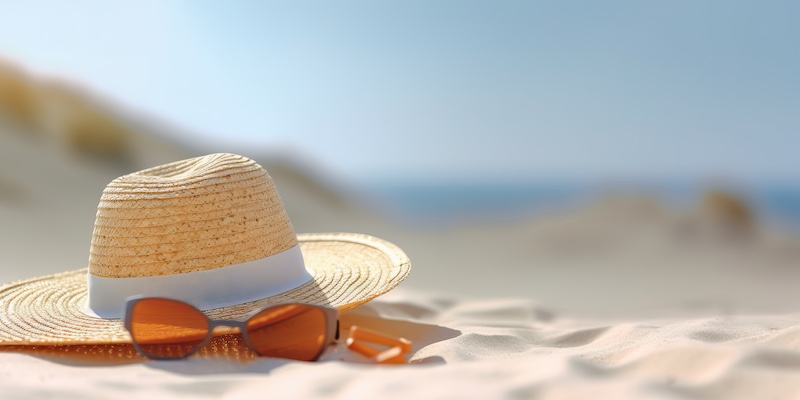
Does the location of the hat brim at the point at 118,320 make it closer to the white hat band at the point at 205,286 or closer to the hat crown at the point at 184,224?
the white hat band at the point at 205,286

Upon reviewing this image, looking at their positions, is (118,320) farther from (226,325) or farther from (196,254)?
(226,325)

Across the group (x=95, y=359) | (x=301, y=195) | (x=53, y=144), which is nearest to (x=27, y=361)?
(x=95, y=359)

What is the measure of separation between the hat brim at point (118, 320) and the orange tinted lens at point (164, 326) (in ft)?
0.27

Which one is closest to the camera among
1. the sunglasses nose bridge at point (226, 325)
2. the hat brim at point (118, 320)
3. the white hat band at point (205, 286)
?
the sunglasses nose bridge at point (226, 325)

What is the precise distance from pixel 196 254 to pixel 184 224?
0.10 meters

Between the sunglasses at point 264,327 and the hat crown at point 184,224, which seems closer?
the sunglasses at point 264,327

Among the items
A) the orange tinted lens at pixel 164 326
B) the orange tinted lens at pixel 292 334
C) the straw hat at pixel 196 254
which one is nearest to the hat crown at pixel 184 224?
the straw hat at pixel 196 254

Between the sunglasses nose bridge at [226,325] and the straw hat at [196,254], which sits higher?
the straw hat at [196,254]

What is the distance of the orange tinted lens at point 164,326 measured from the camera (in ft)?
6.27

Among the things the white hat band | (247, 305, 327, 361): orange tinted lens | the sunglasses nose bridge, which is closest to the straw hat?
the white hat band

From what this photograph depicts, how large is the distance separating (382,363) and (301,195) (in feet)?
25.2

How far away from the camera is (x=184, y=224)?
221 cm

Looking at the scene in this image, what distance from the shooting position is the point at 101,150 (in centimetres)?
826

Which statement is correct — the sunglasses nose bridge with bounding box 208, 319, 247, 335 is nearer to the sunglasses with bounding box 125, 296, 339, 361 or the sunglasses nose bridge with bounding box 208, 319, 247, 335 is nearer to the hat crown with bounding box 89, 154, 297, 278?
the sunglasses with bounding box 125, 296, 339, 361
